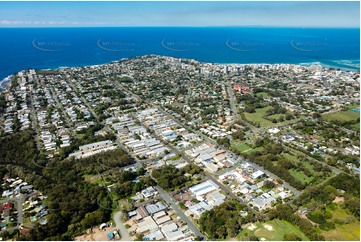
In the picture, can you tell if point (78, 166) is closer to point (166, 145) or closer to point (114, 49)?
point (166, 145)

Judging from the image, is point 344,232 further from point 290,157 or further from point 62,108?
point 62,108

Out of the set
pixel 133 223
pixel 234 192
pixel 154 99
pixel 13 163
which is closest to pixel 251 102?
pixel 154 99

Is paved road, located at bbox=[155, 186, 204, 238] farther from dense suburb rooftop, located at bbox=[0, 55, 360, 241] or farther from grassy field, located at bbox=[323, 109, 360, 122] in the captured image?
grassy field, located at bbox=[323, 109, 360, 122]

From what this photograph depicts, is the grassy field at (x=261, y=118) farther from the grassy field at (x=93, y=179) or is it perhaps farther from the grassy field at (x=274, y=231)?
the grassy field at (x=93, y=179)

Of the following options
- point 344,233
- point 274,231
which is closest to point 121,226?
point 274,231

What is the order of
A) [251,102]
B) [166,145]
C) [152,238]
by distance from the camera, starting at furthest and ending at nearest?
[251,102]
[166,145]
[152,238]

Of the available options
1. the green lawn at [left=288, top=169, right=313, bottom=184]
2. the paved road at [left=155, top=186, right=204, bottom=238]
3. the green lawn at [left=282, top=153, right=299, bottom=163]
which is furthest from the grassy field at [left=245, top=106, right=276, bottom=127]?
the paved road at [left=155, top=186, right=204, bottom=238]
